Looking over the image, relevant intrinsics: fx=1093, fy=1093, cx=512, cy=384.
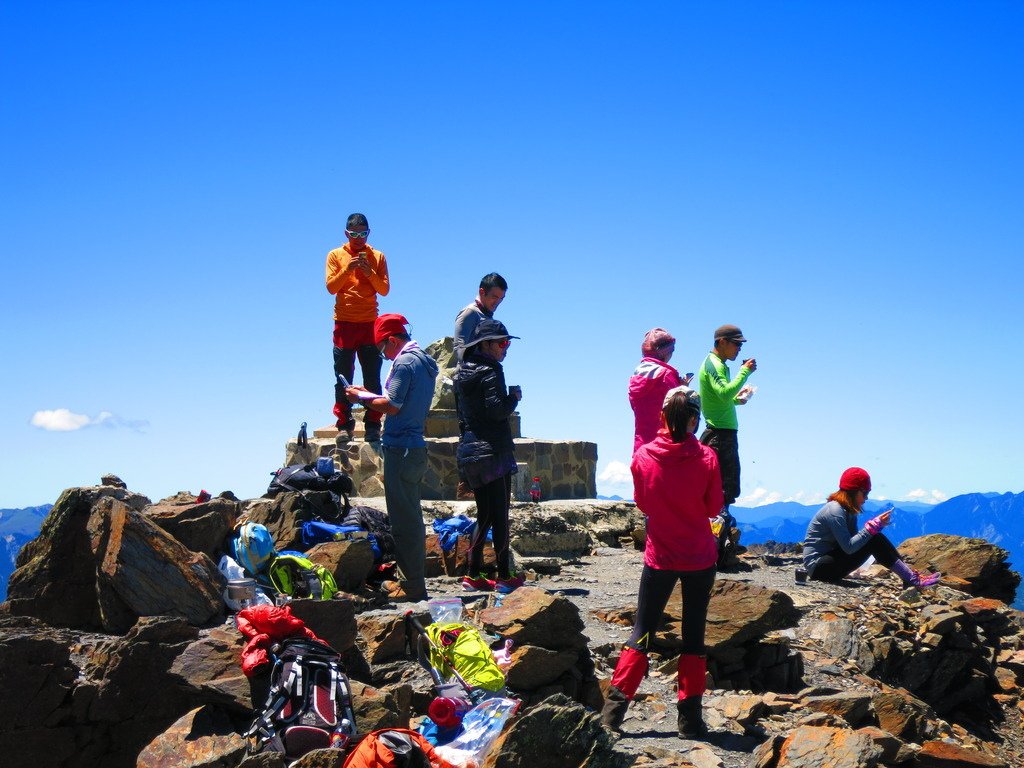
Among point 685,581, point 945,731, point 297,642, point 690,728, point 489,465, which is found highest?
point 489,465

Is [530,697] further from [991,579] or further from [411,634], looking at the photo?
[991,579]

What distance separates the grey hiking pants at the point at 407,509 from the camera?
791 centimetres

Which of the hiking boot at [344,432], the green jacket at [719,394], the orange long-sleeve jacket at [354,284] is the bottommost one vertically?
the hiking boot at [344,432]

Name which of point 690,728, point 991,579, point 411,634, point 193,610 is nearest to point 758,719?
point 690,728

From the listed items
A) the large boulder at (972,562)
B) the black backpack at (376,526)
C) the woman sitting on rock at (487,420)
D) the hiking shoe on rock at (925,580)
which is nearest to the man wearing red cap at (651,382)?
the woman sitting on rock at (487,420)

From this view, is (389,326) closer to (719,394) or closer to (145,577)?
(145,577)

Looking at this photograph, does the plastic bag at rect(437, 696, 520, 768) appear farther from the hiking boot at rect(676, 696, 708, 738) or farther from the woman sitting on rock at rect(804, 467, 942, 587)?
the woman sitting on rock at rect(804, 467, 942, 587)

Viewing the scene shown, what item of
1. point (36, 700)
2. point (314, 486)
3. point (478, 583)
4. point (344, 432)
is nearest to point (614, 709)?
point (478, 583)

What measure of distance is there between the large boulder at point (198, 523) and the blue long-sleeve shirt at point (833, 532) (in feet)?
17.7

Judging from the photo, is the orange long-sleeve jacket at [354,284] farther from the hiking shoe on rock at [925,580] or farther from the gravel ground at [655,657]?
the hiking shoe on rock at [925,580]

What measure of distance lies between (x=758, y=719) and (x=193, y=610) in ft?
11.9

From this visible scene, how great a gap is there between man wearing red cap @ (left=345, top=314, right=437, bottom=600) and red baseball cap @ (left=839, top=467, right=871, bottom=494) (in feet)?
14.1

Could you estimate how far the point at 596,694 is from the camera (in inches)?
265

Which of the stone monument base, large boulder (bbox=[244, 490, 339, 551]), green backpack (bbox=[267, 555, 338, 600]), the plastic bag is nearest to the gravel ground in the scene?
the plastic bag
